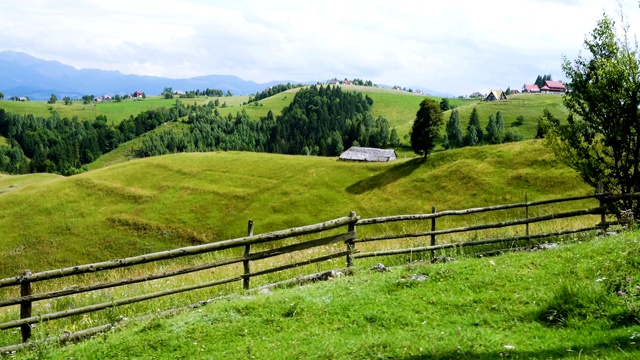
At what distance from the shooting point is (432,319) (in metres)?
9.30

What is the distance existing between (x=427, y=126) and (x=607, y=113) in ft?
196

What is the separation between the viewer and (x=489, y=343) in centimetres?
787

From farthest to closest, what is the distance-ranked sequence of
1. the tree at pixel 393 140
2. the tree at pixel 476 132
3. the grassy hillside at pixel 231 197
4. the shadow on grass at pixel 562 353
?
the tree at pixel 393 140
the tree at pixel 476 132
the grassy hillside at pixel 231 197
the shadow on grass at pixel 562 353

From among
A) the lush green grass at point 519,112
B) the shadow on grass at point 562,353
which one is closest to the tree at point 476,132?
the lush green grass at point 519,112

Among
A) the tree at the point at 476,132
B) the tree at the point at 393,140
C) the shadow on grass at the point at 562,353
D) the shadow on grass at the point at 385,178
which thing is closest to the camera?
the shadow on grass at the point at 562,353

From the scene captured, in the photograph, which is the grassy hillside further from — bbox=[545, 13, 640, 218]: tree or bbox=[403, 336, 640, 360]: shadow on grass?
bbox=[403, 336, 640, 360]: shadow on grass

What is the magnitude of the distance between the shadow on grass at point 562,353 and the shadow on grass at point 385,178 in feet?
224

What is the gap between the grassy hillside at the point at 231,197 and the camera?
211 ft

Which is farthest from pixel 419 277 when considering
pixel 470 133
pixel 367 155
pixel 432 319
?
pixel 470 133

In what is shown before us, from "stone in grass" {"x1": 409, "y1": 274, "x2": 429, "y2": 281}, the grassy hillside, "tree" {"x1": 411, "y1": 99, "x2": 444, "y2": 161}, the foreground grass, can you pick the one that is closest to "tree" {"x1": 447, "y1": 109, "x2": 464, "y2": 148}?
the grassy hillside

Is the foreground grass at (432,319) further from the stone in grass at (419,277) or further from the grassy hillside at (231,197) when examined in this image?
the grassy hillside at (231,197)

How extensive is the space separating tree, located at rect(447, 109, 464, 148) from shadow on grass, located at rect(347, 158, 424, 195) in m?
70.2

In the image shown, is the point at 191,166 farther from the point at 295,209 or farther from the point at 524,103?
the point at 524,103

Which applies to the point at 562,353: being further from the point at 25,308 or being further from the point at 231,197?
the point at 231,197
